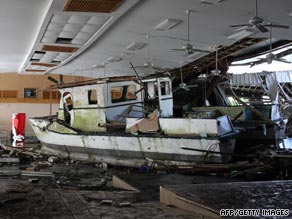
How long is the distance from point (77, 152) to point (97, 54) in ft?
12.2

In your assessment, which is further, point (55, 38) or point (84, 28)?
point (55, 38)

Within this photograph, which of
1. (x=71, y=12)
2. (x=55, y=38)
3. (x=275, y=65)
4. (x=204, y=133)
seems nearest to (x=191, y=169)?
(x=204, y=133)

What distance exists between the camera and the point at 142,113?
34.5 ft

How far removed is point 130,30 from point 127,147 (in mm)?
2815

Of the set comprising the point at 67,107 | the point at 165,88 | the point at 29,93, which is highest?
the point at 29,93

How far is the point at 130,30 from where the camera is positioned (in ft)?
29.8

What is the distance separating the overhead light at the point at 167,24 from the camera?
8016 mm

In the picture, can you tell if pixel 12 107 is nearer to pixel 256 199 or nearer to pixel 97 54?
pixel 97 54

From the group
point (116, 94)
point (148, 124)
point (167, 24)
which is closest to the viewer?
point (167, 24)

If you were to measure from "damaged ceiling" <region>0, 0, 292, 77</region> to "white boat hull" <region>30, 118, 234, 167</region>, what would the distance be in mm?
2503

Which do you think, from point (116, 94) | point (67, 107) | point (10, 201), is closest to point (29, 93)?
point (67, 107)

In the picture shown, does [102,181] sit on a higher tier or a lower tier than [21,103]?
lower

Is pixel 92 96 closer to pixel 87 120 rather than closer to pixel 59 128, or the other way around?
pixel 87 120

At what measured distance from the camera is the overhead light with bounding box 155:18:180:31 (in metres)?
8.02
